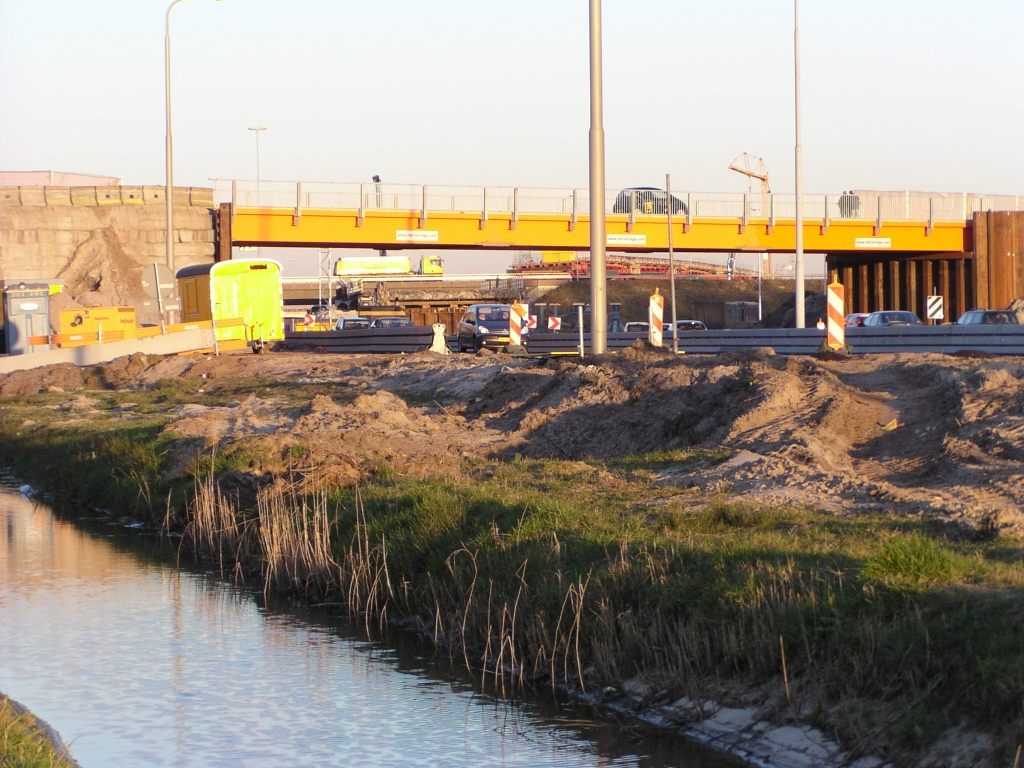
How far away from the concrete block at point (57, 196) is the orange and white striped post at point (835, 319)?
34608 mm

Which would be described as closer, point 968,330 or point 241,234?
point 968,330

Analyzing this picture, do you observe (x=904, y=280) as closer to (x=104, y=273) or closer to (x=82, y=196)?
(x=104, y=273)

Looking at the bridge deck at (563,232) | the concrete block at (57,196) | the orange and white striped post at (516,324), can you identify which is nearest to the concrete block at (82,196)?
the concrete block at (57,196)

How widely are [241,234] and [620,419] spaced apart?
31.1 m

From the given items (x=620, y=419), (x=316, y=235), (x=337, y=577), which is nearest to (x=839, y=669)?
(x=337, y=577)

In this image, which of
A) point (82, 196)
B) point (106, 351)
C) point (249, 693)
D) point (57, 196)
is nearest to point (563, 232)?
point (82, 196)

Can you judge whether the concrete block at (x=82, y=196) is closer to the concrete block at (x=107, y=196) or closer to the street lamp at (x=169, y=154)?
the concrete block at (x=107, y=196)

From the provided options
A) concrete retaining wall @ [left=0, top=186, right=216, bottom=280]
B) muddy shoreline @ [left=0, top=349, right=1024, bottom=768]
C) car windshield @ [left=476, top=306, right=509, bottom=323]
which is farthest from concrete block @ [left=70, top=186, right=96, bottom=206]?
muddy shoreline @ [left=0, top=349, right=1024, bottom=768]

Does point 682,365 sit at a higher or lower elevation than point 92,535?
higher

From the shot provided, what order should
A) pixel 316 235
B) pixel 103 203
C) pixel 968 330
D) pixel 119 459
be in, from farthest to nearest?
pixel 103 203
pixel 316 235
pixel 968 330
pixel 119 459

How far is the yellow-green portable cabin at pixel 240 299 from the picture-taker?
118 ft

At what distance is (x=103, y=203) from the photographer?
46781 mm

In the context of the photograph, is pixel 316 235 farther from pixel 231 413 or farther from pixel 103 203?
pixel 231 413

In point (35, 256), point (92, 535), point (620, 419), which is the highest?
point (35, 256)
